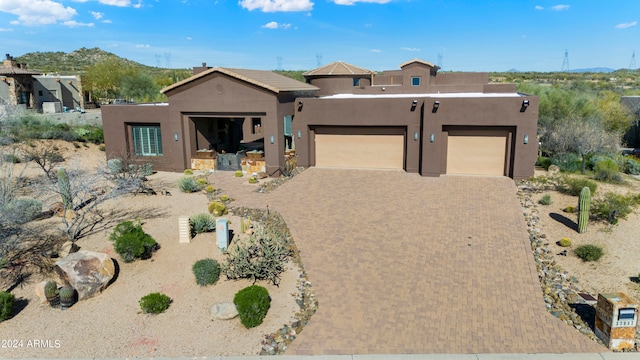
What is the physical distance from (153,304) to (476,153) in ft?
56.1

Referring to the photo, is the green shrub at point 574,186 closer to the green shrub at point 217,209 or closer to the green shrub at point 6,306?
the green shrub at point 217,209

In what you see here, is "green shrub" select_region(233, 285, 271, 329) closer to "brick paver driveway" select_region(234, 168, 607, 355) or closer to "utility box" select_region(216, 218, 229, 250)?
"brick paver driveway" select_region(234, 168, 607, 355)

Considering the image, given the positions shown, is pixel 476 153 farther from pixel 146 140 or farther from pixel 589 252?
pixel 146 140

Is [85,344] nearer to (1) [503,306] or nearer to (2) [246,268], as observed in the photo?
(2) [246,268]

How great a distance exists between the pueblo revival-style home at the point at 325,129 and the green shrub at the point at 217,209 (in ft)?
20.8

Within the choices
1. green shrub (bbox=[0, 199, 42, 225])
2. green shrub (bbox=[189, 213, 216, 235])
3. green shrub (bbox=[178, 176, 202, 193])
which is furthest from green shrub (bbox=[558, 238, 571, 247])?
green shrub (bbox=[0, 199, 42, 225])

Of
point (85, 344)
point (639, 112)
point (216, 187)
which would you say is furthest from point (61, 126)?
point (639, 112)

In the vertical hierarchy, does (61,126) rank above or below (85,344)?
above

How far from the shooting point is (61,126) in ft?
111

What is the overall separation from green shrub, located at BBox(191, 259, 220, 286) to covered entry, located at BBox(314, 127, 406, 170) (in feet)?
43.5

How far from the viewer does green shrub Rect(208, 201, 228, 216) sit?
17.7 meters

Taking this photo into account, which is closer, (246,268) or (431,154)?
(246,268)

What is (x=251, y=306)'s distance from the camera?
10906 millimetres

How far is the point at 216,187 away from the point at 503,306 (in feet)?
46.3
